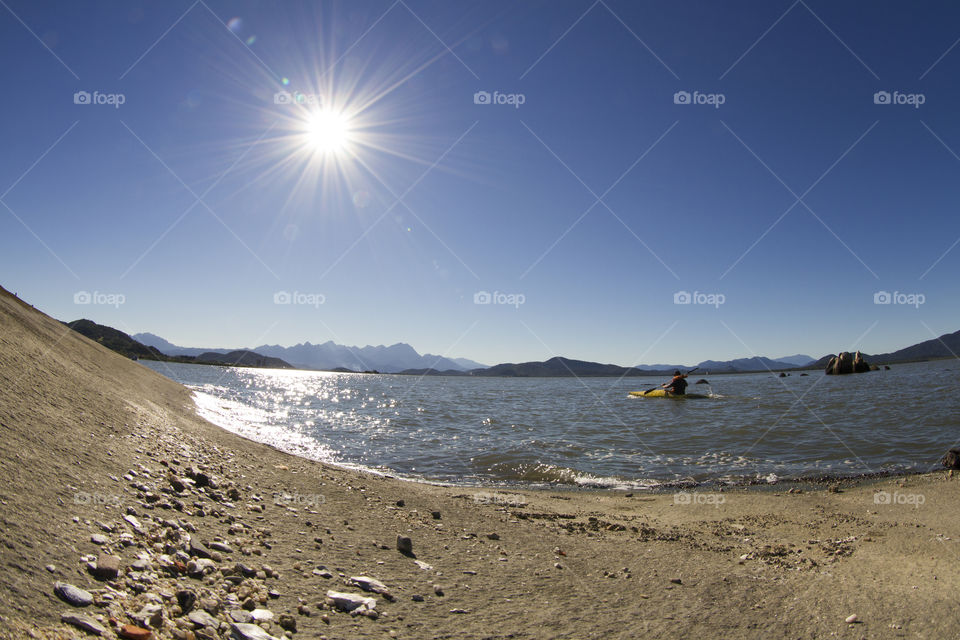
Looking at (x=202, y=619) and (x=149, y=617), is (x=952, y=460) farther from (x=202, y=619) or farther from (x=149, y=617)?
(x=149, y=617)

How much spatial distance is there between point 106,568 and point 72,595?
20.9 inches

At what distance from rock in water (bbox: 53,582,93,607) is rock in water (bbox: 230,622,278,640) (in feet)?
3.58

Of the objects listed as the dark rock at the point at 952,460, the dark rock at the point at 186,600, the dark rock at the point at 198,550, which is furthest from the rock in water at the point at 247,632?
the dark rock at the point at 952,460

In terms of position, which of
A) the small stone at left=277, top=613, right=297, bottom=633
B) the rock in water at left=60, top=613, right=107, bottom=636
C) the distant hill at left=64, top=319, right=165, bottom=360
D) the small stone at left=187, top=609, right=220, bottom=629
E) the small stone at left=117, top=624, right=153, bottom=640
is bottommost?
the small stone at left=277, top=613, right=297, bottom=633

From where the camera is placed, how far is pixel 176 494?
668 centimetres

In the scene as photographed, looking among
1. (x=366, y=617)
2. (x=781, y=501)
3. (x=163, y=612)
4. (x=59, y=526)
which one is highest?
(x=59, y=526)

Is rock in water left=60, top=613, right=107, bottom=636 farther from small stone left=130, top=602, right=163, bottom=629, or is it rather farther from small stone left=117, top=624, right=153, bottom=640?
small stone left=130, top=602, right=163, bottom=629

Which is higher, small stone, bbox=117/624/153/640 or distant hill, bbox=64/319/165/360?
distant hill, bbox=64/319/165/360

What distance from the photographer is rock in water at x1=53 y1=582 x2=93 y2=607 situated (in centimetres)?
350

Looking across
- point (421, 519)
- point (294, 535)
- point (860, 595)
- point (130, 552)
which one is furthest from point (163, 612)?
point (860, 595)

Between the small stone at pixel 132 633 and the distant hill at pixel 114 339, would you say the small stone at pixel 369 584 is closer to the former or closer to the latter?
the small stone at pixel 132 633

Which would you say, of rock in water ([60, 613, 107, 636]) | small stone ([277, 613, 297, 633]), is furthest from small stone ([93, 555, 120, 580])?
small stone ([277, 613, 297, 633])

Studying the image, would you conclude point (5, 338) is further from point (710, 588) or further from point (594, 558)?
point (710, 588)

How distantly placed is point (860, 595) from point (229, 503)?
9017mm
